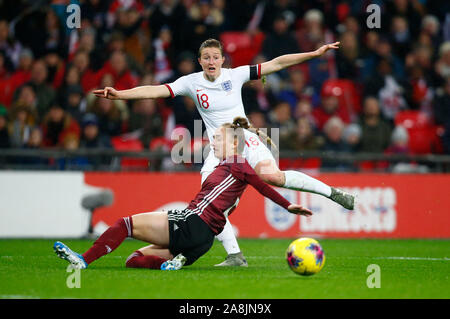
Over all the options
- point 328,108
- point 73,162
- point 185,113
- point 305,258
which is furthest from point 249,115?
point 305,258

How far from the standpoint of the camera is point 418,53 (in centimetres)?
1612

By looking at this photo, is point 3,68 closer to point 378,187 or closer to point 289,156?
point 289,156

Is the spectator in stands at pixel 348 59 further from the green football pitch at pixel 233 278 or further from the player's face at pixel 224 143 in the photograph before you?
the player's face at pixel 224 143

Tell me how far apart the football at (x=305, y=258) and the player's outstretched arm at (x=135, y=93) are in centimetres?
238

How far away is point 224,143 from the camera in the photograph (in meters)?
8.30

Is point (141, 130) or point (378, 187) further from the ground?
point (141, 130)

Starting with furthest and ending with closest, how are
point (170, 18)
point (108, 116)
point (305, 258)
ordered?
point (170, 18), point (108, 116), point (305, 258)

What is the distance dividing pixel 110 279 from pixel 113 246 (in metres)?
0.70

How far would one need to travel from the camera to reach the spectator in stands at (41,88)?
1416 cm

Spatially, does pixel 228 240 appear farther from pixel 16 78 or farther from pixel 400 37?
pixel 400 37

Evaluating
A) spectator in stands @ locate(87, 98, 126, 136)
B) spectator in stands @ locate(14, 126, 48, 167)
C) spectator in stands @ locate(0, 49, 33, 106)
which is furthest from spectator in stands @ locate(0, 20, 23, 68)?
spectator in stands @ locate(87, 98, 126, 136)

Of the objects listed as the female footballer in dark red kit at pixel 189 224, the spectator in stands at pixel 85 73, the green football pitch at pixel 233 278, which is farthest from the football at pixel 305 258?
the spectator in stands at pixel 85 73

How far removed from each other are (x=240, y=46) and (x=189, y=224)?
27.8 ft
